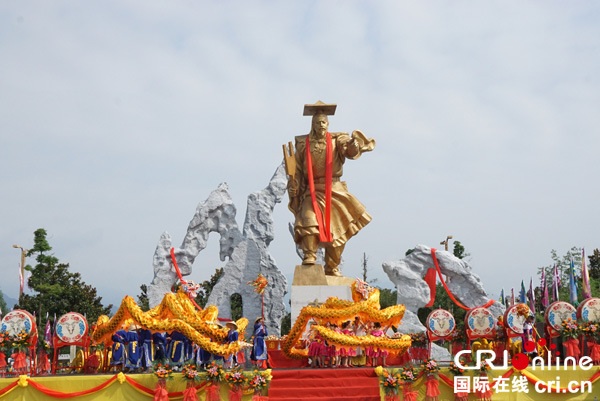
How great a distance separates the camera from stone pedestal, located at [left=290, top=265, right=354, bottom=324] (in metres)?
10.5

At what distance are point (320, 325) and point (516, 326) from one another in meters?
3.70

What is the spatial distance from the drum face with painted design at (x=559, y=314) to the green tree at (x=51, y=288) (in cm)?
1696

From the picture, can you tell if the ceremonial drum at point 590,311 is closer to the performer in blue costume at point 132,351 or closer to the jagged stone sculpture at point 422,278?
the performer in blue costume at point 132,351

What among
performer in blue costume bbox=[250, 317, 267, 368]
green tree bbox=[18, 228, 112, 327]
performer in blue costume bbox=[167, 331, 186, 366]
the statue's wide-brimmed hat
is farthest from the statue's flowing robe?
green tree bbox=[18, 228, 112, 327]

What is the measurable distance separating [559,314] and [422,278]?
9023mm

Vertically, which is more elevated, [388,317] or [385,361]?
[388,317]

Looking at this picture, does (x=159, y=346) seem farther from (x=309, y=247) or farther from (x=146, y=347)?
(x=309, y=247)

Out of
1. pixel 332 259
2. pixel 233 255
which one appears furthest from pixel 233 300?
pixel 332 259

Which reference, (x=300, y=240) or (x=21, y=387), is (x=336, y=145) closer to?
(x=300, y=240)

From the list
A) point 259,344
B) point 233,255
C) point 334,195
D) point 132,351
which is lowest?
point 132,351

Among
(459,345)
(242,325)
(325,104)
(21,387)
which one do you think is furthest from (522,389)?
(21,387)

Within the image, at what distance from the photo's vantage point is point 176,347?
9.27m

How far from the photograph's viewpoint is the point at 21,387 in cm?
832

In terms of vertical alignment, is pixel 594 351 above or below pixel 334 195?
below
